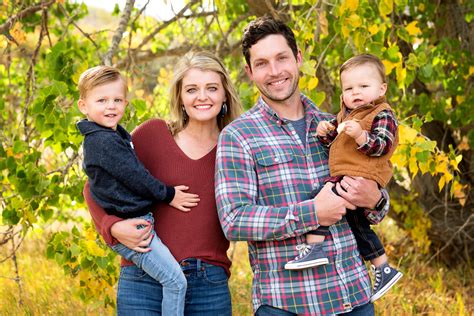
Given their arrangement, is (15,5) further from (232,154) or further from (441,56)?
(441,56)

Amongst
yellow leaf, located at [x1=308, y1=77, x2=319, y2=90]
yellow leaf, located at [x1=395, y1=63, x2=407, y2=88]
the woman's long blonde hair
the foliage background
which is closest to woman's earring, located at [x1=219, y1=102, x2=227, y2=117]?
the woman's long blonde hair

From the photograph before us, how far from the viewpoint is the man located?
7.29 ft

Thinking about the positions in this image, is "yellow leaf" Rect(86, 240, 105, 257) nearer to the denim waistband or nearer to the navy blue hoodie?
the navy blue hoodie

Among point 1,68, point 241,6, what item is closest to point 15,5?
point 1,68

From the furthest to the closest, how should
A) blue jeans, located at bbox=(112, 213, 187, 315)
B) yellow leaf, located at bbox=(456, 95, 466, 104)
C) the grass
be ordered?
yellow leaf, located at bbox=(456, 95, 466, 104) < the grass < blue jeans, located at bbox=(112, 213, 187, 315)

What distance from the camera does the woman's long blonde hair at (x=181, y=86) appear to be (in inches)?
98.1

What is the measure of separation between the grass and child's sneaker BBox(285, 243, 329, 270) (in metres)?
1.49

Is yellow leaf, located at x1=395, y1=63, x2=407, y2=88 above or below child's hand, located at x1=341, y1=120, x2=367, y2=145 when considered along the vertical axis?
above

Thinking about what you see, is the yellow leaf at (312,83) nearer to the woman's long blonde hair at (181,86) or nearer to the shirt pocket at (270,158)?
the woman's long blonde hair at (181,86)

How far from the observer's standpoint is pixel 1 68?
191 inches

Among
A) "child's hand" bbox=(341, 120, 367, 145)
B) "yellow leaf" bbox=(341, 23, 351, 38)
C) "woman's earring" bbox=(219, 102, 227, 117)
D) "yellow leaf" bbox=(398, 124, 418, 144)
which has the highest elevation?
"yellow leaf" bbox=(341, 23, 351, 38)

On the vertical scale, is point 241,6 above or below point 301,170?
above

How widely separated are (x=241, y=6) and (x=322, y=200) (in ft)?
9.04

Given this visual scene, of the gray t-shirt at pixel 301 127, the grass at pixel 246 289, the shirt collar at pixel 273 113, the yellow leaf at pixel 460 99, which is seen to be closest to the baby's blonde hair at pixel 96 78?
the shirt collar at pixel 273 113
